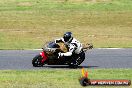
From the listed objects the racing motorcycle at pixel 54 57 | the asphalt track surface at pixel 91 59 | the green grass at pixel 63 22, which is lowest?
the green grass at pixel 63 22

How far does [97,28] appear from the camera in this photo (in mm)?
38500

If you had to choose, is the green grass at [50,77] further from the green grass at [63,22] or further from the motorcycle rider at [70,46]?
the green grass at [63,22]

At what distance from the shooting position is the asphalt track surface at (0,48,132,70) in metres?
21.3

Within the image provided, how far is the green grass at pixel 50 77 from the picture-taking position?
15016 mm

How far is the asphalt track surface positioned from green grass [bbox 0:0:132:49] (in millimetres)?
2773

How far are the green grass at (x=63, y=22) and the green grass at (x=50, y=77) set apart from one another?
1048 centimetres

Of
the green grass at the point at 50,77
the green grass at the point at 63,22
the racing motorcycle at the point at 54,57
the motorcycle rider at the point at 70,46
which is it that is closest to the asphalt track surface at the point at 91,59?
the racing motorcycle at the point at 54,57

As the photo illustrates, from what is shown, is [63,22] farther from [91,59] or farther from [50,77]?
[50,77]

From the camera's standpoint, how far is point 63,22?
4034 cm

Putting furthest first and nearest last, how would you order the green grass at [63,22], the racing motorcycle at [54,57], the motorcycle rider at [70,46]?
the green grass at [63,22] < the racing motorcycle at [54,57] < the motorcycle rider at [70,46]

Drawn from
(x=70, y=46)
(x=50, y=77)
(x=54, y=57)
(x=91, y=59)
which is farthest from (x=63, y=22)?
(x=50, y=77)

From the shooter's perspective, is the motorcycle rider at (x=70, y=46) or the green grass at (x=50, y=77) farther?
the motorcycle rider at (x=70, y=46)

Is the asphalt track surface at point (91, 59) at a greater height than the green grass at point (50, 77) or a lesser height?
lesser

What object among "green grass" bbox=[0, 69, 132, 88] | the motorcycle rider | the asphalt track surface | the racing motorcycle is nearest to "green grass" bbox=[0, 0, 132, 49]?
the asphalt track surface
